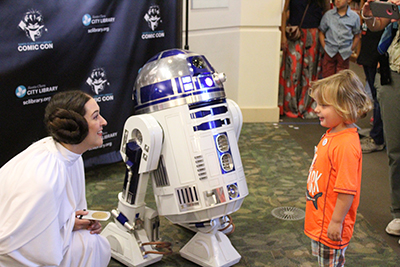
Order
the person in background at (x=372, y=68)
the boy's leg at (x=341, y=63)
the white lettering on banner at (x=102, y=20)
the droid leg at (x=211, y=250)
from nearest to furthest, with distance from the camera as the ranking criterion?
1. the droid leg at (x=211, y=250)
2. the white lettering on banner at (x=102, y=20)
3. the person in background at (x=372, y=68)
4. the boy's leg at (x=341, y=63)

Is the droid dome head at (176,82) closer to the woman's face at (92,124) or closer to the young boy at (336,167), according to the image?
the woman's face at (92,124)

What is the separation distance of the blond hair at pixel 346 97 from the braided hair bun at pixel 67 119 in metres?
1.10

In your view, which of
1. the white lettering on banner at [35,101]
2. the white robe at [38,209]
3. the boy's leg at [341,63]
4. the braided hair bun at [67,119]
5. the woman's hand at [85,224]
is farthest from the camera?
the boy's leg at [341,63]

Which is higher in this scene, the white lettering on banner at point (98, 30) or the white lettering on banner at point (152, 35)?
the white lettering on banner at point (98, 30)

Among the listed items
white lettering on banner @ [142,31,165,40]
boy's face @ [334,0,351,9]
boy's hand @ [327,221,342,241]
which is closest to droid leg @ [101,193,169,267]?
boy's hand @ [327,221,342,241]

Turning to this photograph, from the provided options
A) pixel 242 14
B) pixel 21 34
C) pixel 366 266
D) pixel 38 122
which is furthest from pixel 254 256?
pixel 242 14

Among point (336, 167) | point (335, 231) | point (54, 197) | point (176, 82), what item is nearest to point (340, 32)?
point (176, 82)

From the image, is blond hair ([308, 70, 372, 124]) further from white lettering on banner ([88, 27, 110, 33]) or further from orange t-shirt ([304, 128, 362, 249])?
white lettering on banner ([88, 27, 110, 33])

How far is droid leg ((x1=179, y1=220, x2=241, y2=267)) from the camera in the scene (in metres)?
2.59

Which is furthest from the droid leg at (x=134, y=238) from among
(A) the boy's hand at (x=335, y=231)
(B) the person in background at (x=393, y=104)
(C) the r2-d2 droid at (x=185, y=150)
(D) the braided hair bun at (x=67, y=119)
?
(B) the person in background at (x=393, y=104)

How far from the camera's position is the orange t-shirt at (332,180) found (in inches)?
74.4

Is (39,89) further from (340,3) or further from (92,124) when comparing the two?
(340,3)

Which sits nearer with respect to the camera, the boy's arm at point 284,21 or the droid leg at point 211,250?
the droid leg at point 211,250

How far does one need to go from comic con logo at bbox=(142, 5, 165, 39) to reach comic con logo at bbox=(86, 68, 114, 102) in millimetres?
507
